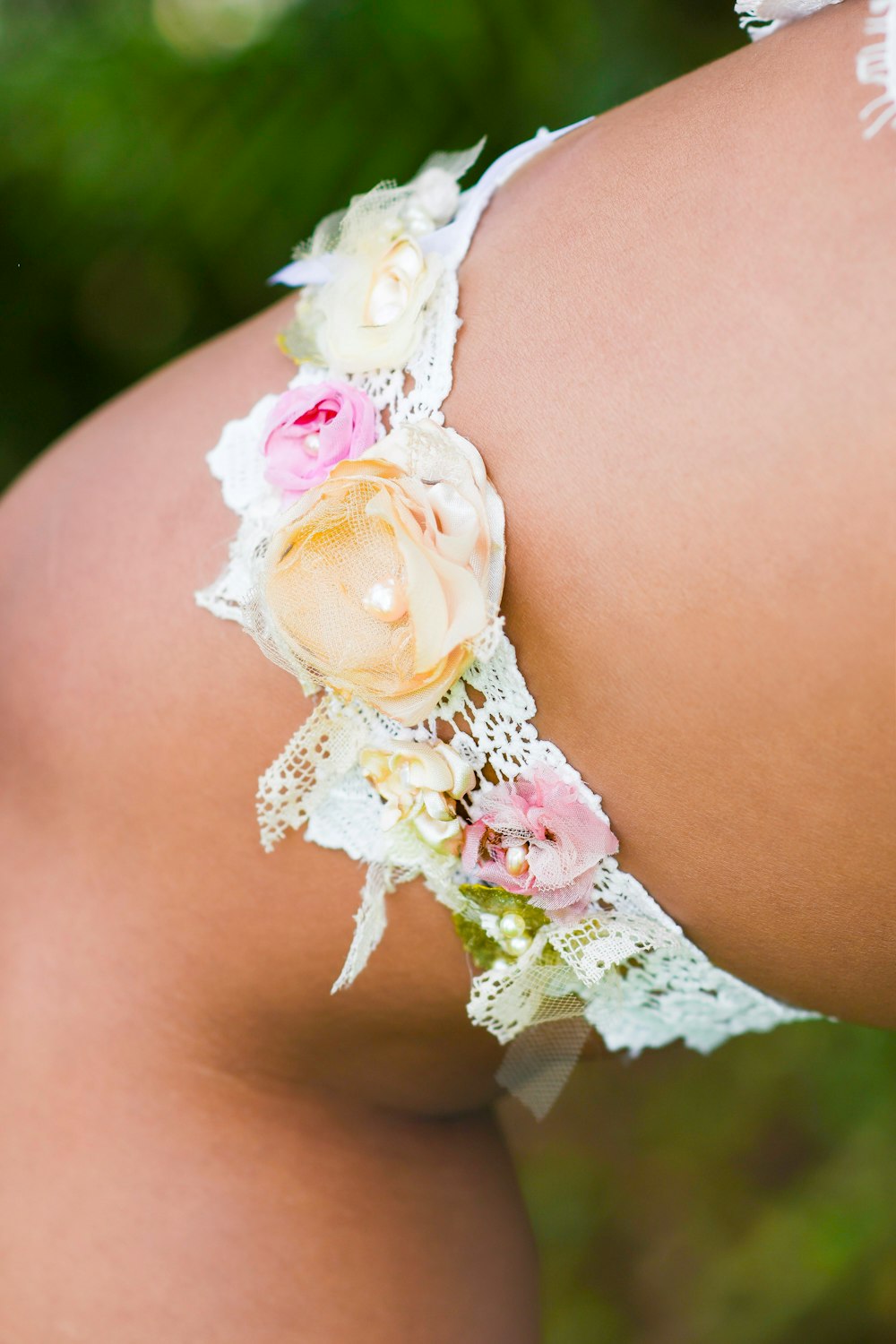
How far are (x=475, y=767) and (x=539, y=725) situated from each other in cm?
6

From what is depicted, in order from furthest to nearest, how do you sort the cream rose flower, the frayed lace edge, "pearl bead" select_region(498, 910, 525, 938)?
"pearl bead" select_region(498, 910, 525, 938) < the cream rose flower < the frayed lace edge

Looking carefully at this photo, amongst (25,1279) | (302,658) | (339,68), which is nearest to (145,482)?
(302,658)

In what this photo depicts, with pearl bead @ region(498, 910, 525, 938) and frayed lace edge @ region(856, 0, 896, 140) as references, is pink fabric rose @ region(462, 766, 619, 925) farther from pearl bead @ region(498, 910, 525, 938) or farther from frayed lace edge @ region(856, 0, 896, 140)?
frayed lace edge @ region(856, 0, 896, 140)

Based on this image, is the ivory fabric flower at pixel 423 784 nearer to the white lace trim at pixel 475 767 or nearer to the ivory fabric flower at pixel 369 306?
the white lace trim at pixel 475 767

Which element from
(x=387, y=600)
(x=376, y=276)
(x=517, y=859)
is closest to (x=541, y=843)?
(x=517, y=859)

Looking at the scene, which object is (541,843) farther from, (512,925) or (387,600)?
(387,600)

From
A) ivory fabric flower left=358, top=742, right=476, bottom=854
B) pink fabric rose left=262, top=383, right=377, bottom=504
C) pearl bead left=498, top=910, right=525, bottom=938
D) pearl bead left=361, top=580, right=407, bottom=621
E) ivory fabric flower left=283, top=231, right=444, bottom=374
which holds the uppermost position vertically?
ivory fabric flower left=283, top=231, right=444, bottom=374

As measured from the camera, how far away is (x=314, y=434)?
745mm

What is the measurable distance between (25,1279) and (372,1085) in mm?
284

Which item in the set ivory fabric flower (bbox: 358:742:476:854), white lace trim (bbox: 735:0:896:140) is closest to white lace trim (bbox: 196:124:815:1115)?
ivory fabric flower (bbox: 358:742:476:854)

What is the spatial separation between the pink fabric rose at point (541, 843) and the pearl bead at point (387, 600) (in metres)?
0.14

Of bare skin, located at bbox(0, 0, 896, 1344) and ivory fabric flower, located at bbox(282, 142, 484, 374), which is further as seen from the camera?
ivory fabric flower, located at bbox(282, 142, 484, 374)

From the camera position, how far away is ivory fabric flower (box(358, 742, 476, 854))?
2.41 ft

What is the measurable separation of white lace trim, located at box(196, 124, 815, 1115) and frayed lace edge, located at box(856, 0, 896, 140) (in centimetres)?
26
